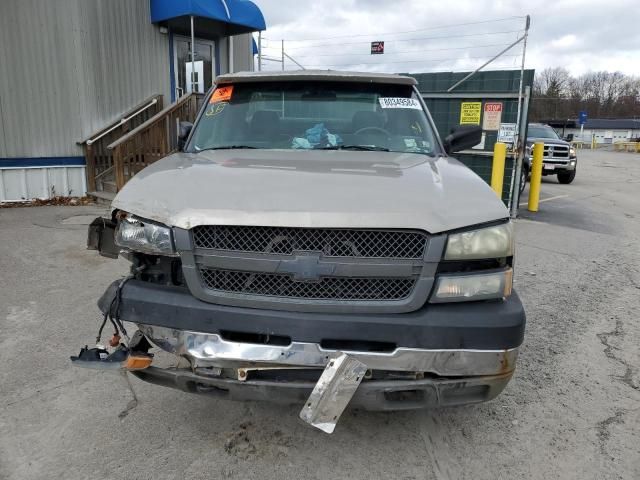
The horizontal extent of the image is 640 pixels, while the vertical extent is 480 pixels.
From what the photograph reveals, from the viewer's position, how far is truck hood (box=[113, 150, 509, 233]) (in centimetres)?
216

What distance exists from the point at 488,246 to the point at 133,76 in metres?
10.5

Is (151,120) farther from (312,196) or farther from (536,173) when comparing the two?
(312,196)

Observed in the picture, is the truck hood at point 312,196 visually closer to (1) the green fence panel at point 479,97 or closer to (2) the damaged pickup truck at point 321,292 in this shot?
(2) the damaged pickup truck at point 321,292

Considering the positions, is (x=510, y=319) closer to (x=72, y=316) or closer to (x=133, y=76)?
(x=72, y=316)

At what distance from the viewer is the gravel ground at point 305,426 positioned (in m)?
2.53

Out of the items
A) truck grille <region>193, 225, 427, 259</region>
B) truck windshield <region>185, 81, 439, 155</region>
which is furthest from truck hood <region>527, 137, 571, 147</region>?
truck grille <region>193, 225, 427, 259</region>

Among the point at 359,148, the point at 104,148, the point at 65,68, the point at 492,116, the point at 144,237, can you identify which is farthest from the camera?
the point at 104,148

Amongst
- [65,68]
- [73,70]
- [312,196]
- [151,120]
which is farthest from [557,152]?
[312,196]

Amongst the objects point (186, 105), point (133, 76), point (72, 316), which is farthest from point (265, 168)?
point (133, 76)

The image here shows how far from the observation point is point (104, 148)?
10602 millimetres

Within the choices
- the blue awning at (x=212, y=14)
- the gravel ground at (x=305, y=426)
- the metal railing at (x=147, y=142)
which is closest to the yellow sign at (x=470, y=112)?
the blue awning at (x=212, y=14)

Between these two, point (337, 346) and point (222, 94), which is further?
point (222, 94)

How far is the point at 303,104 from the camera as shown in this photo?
360cm

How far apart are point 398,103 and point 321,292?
6.39ft
